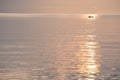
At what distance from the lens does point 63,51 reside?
30062 mm

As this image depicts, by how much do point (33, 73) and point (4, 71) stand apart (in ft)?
5.19

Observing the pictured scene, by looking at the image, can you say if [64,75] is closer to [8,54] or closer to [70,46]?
[8,54]

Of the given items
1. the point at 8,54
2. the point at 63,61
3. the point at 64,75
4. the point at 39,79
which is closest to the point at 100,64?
the point at 63,61

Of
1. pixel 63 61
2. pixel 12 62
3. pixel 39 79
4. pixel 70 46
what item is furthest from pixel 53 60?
pixel 70 46

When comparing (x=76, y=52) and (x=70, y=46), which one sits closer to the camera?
(x=76, y=52)

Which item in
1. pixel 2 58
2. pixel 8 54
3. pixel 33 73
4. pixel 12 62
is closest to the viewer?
pixel 33 73

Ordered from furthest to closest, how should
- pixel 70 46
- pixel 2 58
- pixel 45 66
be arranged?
1. pixel 70 46
2. pixel 2 58
3. pixel 45 66

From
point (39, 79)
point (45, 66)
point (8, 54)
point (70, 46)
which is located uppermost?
point (70, 46)

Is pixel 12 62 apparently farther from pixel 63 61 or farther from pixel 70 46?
pixel 70 46

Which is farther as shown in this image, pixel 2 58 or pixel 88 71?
pixel 2 58

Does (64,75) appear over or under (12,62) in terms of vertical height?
under

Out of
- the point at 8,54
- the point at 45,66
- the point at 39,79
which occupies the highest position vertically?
the point at 8,54

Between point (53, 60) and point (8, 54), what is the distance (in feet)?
13.8

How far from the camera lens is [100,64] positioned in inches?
919
